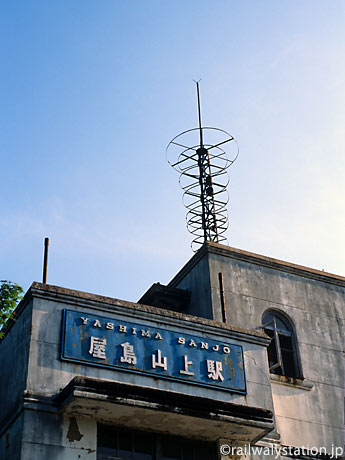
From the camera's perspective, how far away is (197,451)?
49.4 feet

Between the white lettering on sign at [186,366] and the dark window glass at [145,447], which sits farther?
the white lettering on sign at [186,366]

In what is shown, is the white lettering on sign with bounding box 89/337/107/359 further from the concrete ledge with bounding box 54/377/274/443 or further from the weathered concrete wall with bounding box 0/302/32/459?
the weathered concrete wall with bounding box 0/302/32/459

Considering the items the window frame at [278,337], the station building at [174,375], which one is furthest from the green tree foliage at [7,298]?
the window frame at [278,337]

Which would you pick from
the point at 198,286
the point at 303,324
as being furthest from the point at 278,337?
the point at 198,286

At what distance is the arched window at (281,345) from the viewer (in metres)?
18.2

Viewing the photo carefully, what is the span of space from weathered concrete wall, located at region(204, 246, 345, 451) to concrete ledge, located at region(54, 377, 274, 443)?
2.13 metres

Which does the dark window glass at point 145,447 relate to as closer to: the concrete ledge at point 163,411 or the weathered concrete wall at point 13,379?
the concrete ledge at point 163,411

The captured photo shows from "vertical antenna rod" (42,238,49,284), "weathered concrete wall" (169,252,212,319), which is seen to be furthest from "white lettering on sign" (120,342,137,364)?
"weathered concrete wall" (169,252,212,319)

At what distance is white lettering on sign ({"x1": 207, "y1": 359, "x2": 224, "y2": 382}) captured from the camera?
1570 cm

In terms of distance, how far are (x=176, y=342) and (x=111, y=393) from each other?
241cm

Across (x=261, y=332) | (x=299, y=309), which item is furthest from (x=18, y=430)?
(x=299, y=309)

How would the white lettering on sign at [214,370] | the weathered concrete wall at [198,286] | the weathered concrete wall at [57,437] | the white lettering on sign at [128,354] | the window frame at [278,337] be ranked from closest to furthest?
the weathered concrete wall at [57,437] < the white lettering on sign at [128,354] < the white lettering on sign at [214,370] < the window frame at [278,337] < the weathered concrete wall at [198,286]

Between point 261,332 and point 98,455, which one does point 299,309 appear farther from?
point 98,455

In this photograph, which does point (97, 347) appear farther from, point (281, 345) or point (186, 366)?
point (281, 345)
